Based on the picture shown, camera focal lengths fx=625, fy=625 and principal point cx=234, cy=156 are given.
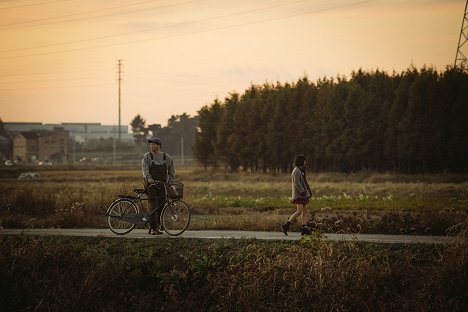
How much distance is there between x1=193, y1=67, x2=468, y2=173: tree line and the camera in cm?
6029

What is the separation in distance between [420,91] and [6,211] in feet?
165

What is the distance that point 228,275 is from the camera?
13.4 m

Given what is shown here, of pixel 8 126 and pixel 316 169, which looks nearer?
pixel 316 169

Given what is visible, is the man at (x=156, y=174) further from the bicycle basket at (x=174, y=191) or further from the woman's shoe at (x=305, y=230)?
the woman's shoe at (x=305, y=230)

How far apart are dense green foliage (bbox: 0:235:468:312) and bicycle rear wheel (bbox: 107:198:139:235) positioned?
1.00m

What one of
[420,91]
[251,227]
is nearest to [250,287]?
[251,227]

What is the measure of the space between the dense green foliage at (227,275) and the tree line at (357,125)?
48557mm

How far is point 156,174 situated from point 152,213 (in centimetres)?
101

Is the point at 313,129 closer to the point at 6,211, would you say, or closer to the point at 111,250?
the point at 6,211

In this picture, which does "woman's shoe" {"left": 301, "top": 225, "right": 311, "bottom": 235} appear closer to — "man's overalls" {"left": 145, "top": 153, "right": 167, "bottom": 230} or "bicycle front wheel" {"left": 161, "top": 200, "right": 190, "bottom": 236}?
"bicycle front wheel" {"left": 161, "top": 200, "right": 190, "bottom": 236}

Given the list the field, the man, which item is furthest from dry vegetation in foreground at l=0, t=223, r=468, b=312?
the man

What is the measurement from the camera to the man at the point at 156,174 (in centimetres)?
1566

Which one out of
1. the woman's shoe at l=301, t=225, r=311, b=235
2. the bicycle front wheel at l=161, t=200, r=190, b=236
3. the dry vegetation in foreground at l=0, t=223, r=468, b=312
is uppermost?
the bicycle front wheel at l=161, t=200, r=190, b=236

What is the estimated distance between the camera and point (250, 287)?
42.7ft
